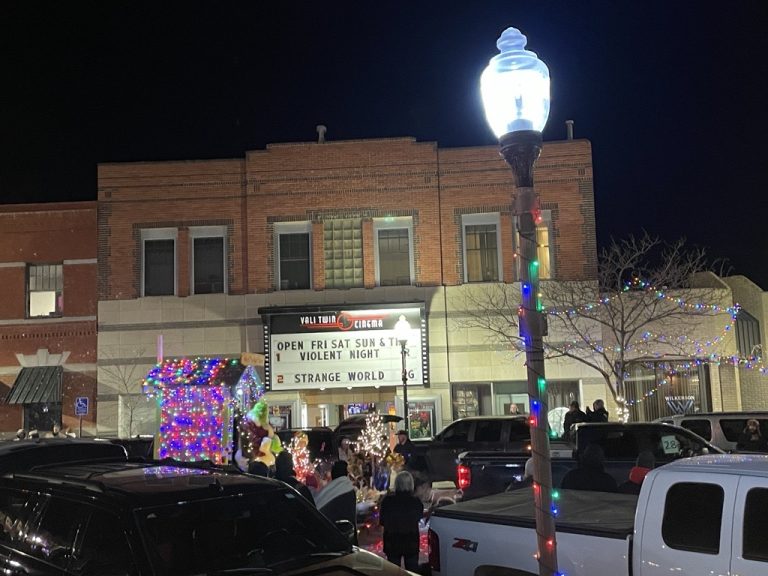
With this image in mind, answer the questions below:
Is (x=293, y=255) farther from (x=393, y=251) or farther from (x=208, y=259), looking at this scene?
(x=393, y=251)

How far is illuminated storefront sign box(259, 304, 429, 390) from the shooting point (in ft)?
81.0

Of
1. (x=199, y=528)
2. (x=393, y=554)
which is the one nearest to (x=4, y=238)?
(x=393, y=554)

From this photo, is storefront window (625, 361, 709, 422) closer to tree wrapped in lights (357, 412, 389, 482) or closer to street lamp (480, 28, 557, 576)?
tree wrapped in lights (357, 412, 389, 482)

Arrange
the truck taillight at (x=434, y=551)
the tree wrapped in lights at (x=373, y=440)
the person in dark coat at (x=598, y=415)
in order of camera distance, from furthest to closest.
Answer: the person in dark coat at (x=598, y=415) < the tree wrapped in lights at (x=373, y=440) < the truck taillight at (x=434, y=551)

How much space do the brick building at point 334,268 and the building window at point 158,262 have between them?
1.9 inches

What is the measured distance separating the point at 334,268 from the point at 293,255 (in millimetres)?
1489

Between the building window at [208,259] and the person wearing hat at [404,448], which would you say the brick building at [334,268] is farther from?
the person wearing hat at [404,448]

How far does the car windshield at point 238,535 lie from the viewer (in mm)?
4535

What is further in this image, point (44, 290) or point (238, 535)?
point (44, 290)

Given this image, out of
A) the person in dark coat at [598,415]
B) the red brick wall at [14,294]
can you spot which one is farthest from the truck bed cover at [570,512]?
the red brick wall at [14,294]

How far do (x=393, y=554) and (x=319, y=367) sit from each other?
1702cm

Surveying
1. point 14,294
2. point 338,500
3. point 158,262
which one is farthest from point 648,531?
point 14,294

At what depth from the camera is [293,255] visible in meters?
25.9

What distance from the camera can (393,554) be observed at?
7922 millimetres
